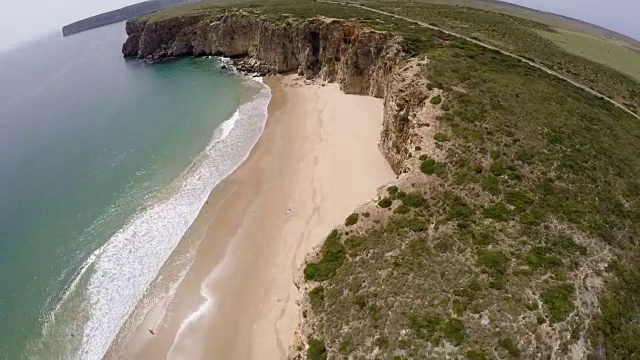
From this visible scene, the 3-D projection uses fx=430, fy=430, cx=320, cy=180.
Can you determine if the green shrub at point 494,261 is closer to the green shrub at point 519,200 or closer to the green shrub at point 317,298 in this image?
the green shrub at point 519,200

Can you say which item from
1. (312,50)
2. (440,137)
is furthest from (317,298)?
(312,50)

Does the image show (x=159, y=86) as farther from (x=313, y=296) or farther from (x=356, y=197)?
(x=313, y=296)

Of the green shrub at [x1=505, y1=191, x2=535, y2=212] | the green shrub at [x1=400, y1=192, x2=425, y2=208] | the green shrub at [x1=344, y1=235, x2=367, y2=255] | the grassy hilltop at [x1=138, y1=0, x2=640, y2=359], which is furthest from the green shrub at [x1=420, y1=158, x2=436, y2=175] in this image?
the green shrub at [x1=344, y1=235, x2=367, y2=255]

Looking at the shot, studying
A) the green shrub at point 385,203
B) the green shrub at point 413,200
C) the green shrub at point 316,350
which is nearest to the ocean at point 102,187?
the green shrub at point 316,350

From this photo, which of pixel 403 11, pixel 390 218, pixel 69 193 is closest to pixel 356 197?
pixel 390 218

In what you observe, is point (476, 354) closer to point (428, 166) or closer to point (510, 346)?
point (510, 346)

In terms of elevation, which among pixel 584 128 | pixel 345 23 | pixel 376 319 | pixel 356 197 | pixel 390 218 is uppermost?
pixel 345 23

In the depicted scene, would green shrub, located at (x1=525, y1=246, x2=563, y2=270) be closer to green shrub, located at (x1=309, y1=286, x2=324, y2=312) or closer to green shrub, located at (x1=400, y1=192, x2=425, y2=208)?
green shrub, located at (x1=400, y1=192, x2=425, y2=208)
